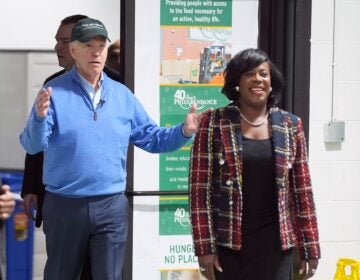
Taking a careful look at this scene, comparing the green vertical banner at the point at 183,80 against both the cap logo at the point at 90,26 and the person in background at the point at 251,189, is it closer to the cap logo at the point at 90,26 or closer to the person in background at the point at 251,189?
the cap logo at the point at 90,26

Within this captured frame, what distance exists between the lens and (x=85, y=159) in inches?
154

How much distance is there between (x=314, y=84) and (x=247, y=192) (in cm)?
178

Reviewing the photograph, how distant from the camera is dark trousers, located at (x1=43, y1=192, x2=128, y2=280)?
395cm

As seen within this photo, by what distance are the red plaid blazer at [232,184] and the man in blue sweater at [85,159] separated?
368mm

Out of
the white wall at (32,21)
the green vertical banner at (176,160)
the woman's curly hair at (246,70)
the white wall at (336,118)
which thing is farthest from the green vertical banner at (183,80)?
the white wall at (32,21)

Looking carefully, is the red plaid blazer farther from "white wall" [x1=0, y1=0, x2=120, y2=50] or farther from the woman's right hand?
"white wall" [x1=0, y1=0, x2=120, y2=50]

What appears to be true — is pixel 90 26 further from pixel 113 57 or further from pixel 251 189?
pixel 113 57

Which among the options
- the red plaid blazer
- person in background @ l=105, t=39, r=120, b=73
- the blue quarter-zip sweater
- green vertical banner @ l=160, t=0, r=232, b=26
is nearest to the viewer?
the red plaid blazer

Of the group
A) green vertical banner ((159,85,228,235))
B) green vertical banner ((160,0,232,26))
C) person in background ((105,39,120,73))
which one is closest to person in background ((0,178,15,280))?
green vertical banner ((159,85,228,235))

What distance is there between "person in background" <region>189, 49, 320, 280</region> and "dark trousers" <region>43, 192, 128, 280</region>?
1.85 ft

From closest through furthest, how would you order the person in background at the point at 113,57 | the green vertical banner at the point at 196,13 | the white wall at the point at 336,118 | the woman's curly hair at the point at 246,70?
the woman's curly hair at the point at 246,70 < the green vertical banner at the point at 196,13 < the white wall at the point at 336,118 < the person in background at the point at 113,57

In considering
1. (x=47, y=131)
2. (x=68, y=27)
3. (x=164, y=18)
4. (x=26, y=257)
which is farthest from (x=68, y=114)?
(x=26, y=257)

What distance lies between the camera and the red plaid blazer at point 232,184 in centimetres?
359

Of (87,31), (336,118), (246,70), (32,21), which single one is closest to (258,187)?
(246,70)
